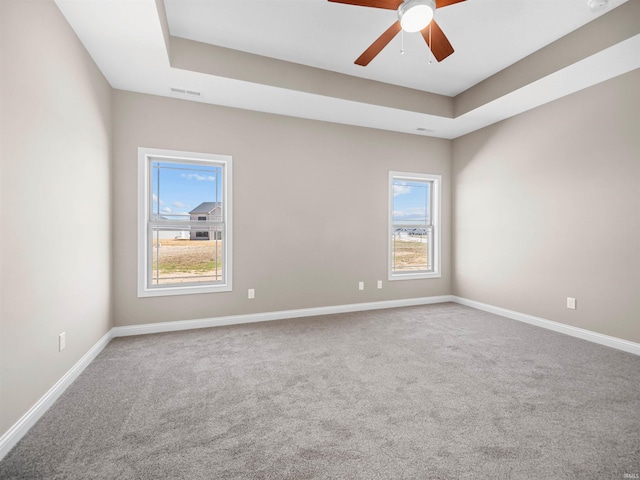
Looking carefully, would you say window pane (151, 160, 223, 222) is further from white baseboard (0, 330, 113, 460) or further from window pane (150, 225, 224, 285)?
white baseboard (0, 330, 113, 460)

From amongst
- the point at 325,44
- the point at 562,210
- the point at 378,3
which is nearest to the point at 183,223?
the point at 325,44

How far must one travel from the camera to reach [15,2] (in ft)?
5.50

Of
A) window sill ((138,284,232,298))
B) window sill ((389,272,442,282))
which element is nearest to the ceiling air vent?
window sill ((138,284,232,298))

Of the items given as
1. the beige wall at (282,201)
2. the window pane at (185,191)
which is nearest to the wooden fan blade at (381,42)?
the beige wall at (282,201)

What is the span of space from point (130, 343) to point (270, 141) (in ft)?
9.55

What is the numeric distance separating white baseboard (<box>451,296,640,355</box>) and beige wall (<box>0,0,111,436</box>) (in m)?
4.95

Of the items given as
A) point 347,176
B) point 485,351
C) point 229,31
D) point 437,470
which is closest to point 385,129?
point 347,176

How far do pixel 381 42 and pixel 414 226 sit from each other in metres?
3.23

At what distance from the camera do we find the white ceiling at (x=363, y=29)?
2557mm

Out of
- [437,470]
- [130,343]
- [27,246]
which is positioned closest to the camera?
[437,470]

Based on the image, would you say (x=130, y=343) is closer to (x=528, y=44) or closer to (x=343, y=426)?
(x=343, y=426)

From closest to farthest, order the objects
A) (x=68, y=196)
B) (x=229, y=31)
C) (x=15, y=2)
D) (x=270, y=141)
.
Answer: (x=15, y=2)
(x=68, y=196)
(x=229, y=31)
(x=270, y=141)

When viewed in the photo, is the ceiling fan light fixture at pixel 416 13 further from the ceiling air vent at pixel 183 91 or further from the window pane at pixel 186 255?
the window pane at pixel 186 255

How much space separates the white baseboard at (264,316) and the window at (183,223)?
0.38 m
